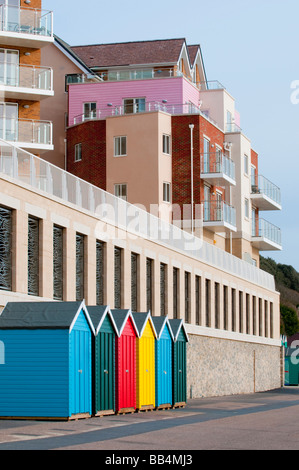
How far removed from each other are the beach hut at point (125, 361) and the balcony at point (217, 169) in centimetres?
3078

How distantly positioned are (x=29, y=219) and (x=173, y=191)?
92.5 feet

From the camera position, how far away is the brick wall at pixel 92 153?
191 ft

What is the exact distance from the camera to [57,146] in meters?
61.9

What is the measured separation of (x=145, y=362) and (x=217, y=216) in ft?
100

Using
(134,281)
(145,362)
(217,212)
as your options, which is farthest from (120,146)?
(145,362)

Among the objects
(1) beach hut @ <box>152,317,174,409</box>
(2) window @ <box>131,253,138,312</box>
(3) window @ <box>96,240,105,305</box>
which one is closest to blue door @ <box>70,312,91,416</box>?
(1) beach hut @ <box>152,317,174,409</box>

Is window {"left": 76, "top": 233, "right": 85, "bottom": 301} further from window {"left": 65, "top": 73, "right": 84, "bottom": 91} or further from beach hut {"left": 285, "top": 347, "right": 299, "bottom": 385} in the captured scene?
beach hut {"left": 285, "top": 347, "right": 299, "bottom": 385}

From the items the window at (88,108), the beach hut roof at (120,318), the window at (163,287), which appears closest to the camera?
the beach hut roof at (120,318)

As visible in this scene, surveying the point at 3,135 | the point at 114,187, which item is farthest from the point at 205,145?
the point at 3,135

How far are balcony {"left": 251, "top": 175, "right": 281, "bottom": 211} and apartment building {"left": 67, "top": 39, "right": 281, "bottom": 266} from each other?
0.10m

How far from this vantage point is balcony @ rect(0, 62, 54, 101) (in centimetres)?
4694

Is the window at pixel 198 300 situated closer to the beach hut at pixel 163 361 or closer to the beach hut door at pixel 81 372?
the beach hut at pixel 163 361

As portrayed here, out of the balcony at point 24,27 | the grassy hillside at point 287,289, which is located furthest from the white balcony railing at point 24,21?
the grassy hillside at point 287,289

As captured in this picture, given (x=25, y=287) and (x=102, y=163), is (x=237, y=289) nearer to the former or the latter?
(x=102, y=163)
